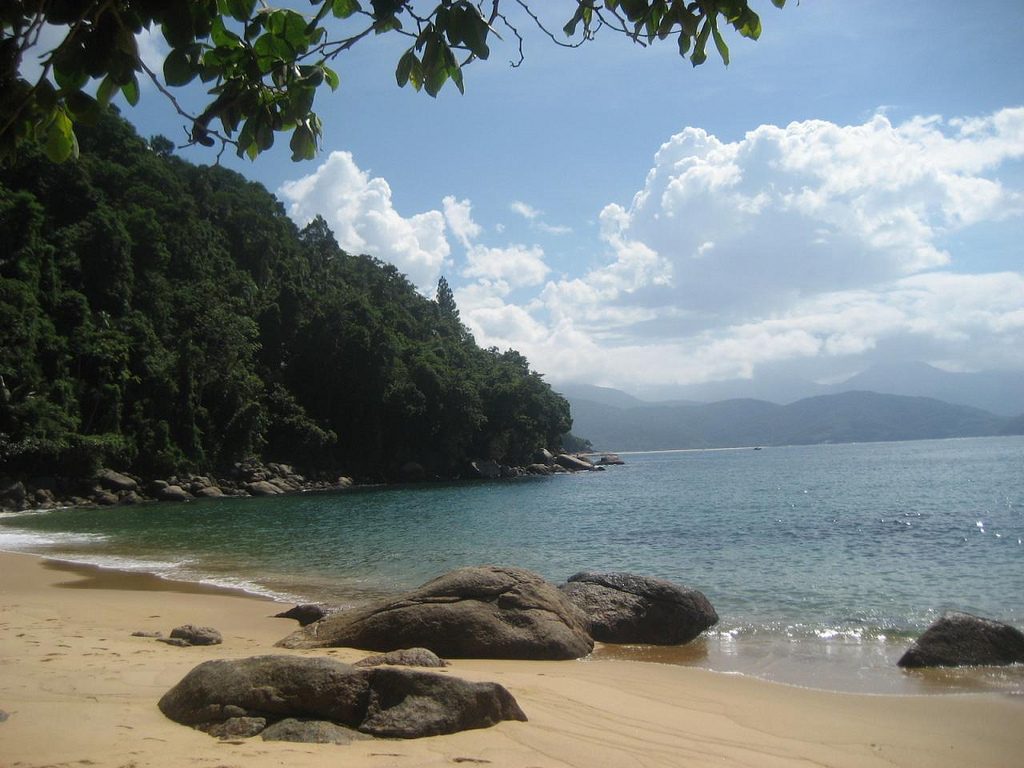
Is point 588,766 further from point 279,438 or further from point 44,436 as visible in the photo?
point 279,438

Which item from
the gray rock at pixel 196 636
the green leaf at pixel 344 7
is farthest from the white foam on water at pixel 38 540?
the green leaf at pixel 344 7

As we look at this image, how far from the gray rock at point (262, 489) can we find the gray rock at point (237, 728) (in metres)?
55.8

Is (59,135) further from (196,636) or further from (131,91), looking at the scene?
(196,636)

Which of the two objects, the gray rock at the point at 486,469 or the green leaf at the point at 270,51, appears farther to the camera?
the gray rock at the point at 486,469

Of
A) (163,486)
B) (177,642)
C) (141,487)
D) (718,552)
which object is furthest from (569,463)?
(177,642)

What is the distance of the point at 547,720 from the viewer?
231 inches

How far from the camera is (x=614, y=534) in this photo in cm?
2569

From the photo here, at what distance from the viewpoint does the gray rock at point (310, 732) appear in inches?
189

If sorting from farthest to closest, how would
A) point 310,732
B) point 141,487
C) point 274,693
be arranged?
point 141,487 < point 274,693 < point 310,732

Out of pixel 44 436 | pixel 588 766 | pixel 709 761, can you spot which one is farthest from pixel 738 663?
pixel 44 436

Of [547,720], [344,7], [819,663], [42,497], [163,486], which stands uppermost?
[344,7]

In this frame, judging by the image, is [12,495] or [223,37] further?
[12,495]

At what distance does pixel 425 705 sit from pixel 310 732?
2.57 ft

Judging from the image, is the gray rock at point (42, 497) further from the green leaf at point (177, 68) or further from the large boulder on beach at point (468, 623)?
the green leaf at point (177, 68)
